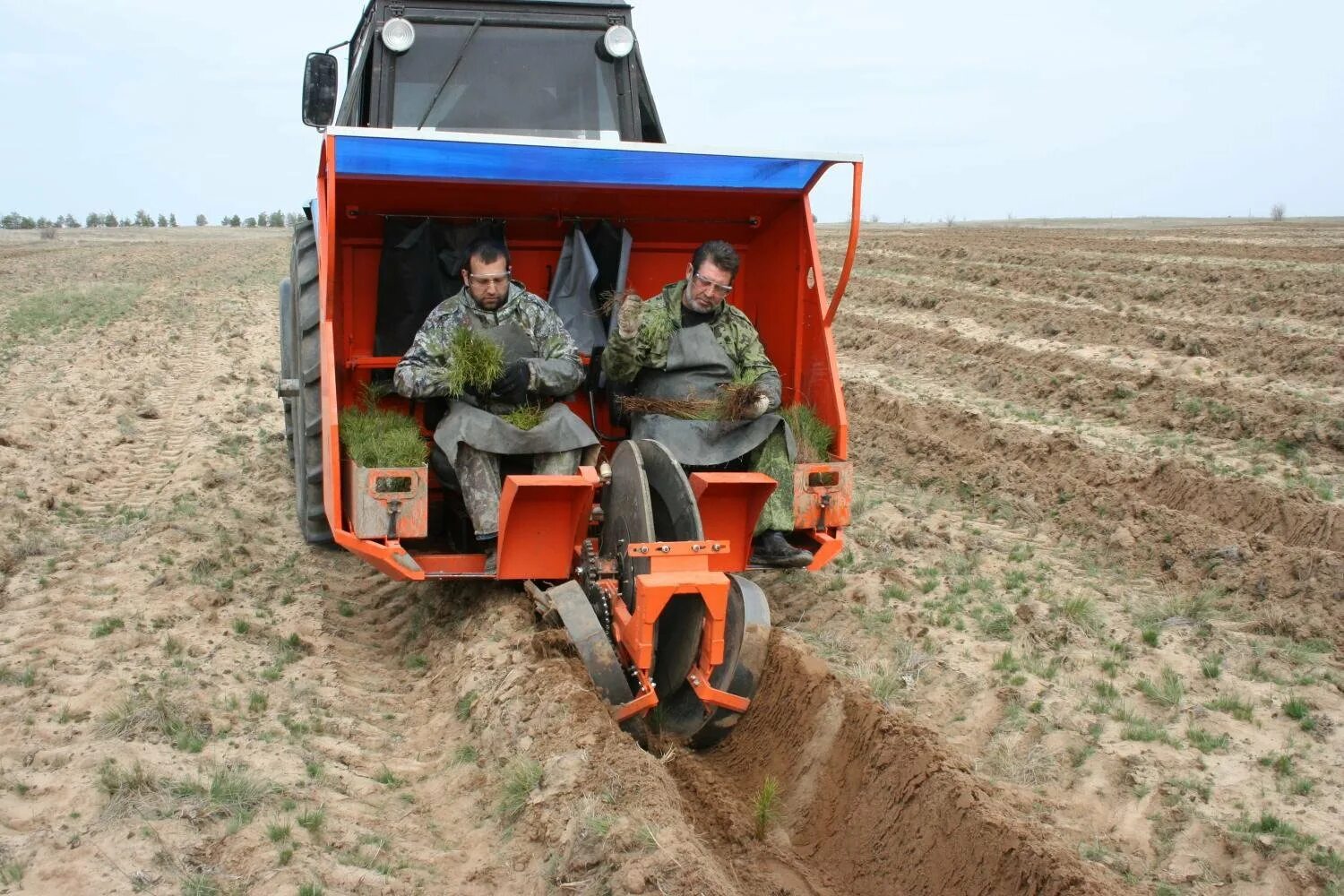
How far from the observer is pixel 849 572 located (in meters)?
6.35

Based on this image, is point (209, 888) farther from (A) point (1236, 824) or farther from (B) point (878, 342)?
(B) point (878, 342)

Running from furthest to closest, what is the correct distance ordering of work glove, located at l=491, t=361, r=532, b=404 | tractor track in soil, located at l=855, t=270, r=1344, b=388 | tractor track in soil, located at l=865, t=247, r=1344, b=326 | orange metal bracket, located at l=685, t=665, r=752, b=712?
1. tractor track in soil, located at l=865, t=247, r=1344, b=326
2. tractor track in soil, located at l=855, t=270, r=1344, b=388
3. work glove, located at l=491, t=361, r=532, b=404
4. orange metal bracket, located at l=685, t=665, r=752, b=712

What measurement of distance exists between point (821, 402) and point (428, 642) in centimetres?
213

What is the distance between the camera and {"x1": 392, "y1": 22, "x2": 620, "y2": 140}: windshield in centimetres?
637

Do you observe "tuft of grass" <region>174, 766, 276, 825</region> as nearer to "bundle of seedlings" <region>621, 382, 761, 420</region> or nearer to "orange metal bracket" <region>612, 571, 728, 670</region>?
"orange metal bracket" <region>612, 571, 728, 670</region>

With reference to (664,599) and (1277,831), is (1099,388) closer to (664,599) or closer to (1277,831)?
(1277,831)

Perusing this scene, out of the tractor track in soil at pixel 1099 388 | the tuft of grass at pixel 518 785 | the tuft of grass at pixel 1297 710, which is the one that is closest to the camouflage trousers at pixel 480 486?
the tuft of grass at pixel 518 785

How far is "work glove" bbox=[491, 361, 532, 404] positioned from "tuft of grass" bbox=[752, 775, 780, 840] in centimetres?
201

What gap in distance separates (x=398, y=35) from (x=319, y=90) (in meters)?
0.49

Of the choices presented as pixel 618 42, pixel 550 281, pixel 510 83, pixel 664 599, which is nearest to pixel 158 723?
pixel 664 599

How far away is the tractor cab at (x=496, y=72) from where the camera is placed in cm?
631

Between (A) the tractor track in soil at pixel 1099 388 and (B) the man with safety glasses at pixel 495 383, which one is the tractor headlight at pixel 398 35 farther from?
(A) the tractor track in soil at pixel 1099 388

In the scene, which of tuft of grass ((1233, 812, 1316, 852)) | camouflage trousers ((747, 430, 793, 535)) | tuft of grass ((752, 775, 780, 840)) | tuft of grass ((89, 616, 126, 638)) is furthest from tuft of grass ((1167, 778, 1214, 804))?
tuft of grass ((89, 616, 126, 638))

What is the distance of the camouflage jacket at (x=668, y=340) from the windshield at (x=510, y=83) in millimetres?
1322
